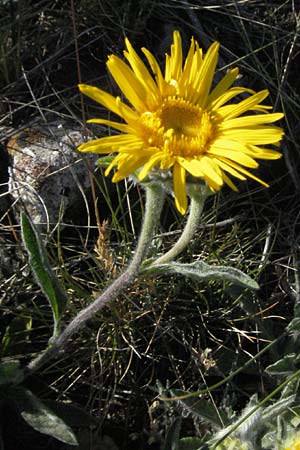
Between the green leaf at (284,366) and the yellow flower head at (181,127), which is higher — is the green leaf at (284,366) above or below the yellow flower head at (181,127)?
below

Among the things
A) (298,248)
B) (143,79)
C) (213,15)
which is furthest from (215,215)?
(213,15)

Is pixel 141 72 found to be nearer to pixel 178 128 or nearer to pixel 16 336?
pixel 178 128

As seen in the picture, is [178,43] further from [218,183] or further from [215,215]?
[215,215]

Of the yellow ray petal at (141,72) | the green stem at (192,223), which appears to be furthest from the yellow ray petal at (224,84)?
the green stem at (192,223)

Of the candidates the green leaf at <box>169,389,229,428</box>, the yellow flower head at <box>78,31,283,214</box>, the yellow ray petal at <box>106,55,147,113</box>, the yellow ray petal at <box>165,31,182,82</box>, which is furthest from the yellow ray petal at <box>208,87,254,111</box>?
the green leaf at <box>169,389,229,428</box>

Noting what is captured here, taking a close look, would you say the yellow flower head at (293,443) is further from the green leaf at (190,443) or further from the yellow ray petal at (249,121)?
the yellow ray petal at (249,121)
